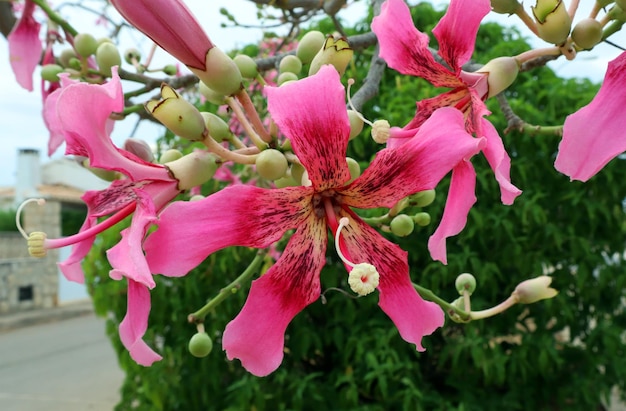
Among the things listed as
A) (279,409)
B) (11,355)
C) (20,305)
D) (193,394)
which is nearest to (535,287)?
(279,409)

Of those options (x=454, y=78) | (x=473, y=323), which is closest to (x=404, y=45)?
(x=454, y=78)

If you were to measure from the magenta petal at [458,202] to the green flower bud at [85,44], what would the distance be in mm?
873

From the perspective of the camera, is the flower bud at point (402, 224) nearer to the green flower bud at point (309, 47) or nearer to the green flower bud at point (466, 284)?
the green flower bud at point (466, 284)

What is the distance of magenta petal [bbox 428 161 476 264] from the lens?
1.93 feet

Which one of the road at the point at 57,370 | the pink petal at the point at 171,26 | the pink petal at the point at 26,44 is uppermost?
the pink petal at the point at 171,26

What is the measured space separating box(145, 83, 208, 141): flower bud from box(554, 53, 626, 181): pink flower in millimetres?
332

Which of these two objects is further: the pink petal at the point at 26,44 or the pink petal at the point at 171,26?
the pink petal at the point at 26,44

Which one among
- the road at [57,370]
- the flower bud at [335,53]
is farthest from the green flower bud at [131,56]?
the road at [57,370]

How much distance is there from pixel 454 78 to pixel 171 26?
1.08 feet

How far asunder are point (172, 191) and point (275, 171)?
0.35 ft

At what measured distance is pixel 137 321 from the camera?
0.59 m

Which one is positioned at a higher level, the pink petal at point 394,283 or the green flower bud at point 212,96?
the green flower bud at point 212,96

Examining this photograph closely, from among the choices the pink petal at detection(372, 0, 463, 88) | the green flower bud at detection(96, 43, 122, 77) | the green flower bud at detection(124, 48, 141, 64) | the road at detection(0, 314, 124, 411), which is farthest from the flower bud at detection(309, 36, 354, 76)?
the road at detection(0, 314, 124, 411)

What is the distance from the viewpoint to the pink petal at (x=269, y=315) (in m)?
0.57
